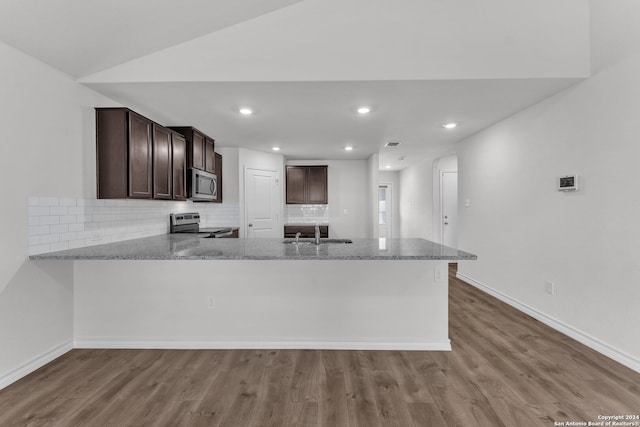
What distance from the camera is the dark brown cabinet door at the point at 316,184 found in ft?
21.5

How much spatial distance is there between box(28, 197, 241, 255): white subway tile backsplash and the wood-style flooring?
3.14ft

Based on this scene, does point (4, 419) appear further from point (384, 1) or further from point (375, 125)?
point (375, 125)

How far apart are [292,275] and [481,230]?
3.06 metres

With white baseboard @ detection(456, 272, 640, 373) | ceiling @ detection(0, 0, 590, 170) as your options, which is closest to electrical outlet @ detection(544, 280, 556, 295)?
white baseboard @ detection(456, 272, 640, 373)

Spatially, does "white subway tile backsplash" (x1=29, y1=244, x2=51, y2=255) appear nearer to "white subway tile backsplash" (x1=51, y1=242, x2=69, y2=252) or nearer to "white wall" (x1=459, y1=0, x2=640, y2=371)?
"white subway tile backsplash" (x1=51, y1=242, x2=69, y2=252)

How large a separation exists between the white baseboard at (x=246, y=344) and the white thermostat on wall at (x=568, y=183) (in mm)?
1797

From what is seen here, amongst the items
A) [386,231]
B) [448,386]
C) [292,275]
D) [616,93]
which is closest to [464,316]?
[448,386]

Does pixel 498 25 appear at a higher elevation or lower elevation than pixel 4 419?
higher

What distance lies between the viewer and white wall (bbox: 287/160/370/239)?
21.8 ft

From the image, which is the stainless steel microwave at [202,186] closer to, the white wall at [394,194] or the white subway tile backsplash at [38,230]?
the white subway tile backsplash at [38,230]

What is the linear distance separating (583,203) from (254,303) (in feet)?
9.94

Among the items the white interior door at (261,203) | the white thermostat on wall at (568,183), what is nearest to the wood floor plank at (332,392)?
the white thermostat on wall at (568,183)

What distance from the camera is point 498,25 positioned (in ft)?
7.71

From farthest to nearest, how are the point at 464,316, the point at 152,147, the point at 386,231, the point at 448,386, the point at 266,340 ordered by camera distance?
the point at 386,231, the point at 464,316, the point at 152,147, the point at 266,340, the point at 448,386
